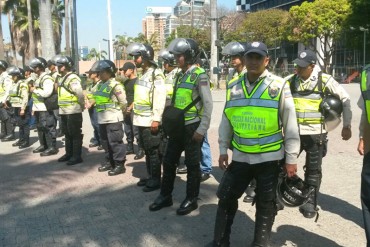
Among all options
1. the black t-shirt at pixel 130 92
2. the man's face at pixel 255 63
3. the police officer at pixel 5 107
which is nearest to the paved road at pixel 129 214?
the black t-shirt at pixel 130 92

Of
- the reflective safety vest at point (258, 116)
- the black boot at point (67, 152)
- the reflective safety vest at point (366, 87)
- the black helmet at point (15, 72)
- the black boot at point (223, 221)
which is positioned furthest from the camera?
the black helmet at point (15, 72)

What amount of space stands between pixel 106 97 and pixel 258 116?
3.59 metres

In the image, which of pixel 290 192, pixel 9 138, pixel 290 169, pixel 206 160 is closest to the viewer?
pixel 290 169

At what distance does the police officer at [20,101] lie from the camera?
875 centimetres

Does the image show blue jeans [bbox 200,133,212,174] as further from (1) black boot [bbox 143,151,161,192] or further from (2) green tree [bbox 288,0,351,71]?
(2) green tree [bbox 288,0,351,71]

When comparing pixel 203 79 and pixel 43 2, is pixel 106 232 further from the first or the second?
pixel 43 2

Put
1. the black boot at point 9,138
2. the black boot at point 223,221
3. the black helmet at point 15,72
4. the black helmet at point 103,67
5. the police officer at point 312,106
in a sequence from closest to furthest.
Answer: the black boot at point 223,221 → the police officer at point 312,106 → the black helmet at point 103,67 → the black helmet at point 15,72 → the black boot at point 9,138

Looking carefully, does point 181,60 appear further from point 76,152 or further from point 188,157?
point 76,152

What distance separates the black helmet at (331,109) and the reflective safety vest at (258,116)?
3.61ft

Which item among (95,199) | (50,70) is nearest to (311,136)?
(95,199)

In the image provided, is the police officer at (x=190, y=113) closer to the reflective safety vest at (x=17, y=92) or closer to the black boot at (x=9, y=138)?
the reflective safety vest at (x=17, y=92)

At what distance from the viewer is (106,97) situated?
6172 mm

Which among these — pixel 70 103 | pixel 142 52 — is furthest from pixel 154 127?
pixel 70 103

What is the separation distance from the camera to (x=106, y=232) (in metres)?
4.06
